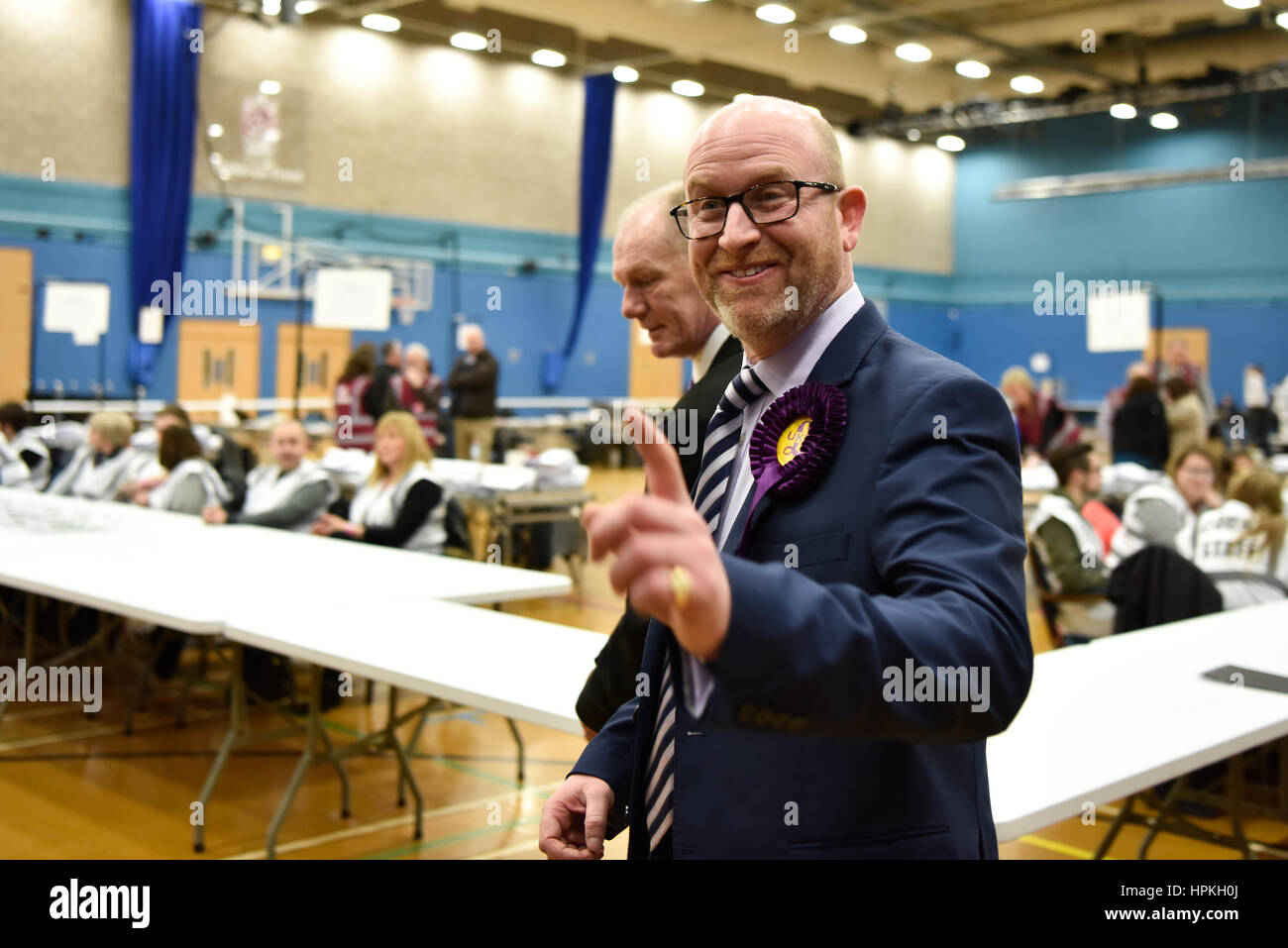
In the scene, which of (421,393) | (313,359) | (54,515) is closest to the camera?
(54,515)

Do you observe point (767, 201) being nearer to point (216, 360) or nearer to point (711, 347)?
point (711, 347)

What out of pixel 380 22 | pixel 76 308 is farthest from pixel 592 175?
pixel 76 308

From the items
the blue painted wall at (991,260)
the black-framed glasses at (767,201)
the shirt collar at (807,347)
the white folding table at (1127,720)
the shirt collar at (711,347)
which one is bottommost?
the white folding table at (1127,720)

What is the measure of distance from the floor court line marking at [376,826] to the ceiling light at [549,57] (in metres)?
13.7

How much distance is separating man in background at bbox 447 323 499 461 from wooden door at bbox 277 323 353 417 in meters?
4.70

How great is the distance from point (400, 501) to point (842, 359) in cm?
472

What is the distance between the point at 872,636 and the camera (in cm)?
81

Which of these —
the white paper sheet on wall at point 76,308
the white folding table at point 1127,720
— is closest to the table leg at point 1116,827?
the white folding table at point 1127,720

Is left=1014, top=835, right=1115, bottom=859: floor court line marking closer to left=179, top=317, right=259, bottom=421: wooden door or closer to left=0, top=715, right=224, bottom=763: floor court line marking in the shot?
left=0, top=715, right=224, bottom=763: floor court line marking

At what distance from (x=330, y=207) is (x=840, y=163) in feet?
49.4

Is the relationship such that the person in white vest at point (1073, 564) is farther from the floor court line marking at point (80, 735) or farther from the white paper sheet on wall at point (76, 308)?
the white paper sheet on wall at point (76, 308)

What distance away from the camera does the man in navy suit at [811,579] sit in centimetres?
79

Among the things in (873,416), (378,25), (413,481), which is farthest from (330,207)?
(873,416)

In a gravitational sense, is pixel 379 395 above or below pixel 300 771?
above
